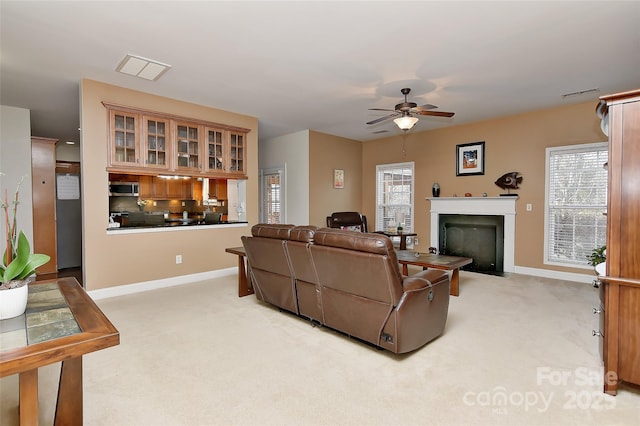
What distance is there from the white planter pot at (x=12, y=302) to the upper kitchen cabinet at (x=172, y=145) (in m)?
3.04

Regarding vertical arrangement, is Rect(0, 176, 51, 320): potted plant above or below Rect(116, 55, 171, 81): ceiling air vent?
below

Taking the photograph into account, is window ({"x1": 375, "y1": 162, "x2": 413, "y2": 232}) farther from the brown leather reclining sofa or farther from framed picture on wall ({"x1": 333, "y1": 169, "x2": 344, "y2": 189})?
the brown leather reclining sofa

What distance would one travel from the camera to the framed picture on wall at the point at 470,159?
5.77m

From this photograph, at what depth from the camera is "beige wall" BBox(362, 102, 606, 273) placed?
16.0 feet

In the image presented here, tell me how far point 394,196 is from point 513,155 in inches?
95.0

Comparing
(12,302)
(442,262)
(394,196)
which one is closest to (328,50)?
(442,262)

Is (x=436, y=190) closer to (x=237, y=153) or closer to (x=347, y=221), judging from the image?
(x=347, y=221)

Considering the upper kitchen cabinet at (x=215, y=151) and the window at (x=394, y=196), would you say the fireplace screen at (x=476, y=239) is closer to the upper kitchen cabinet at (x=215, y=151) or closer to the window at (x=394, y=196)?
the window at (x=394, y=196)

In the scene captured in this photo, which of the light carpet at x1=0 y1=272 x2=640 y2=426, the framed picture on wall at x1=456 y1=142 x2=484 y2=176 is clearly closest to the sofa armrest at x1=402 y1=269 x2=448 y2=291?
the light carpet at x1=0 y1=272 x2=640 y2=426

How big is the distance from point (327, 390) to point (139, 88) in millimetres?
4158

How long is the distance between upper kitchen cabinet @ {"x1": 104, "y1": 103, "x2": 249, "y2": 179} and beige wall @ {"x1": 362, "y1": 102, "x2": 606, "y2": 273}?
11.6 feet

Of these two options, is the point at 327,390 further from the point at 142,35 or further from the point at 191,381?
the point at 142,35

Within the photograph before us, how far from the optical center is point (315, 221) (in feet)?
21.7

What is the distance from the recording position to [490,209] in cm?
558
